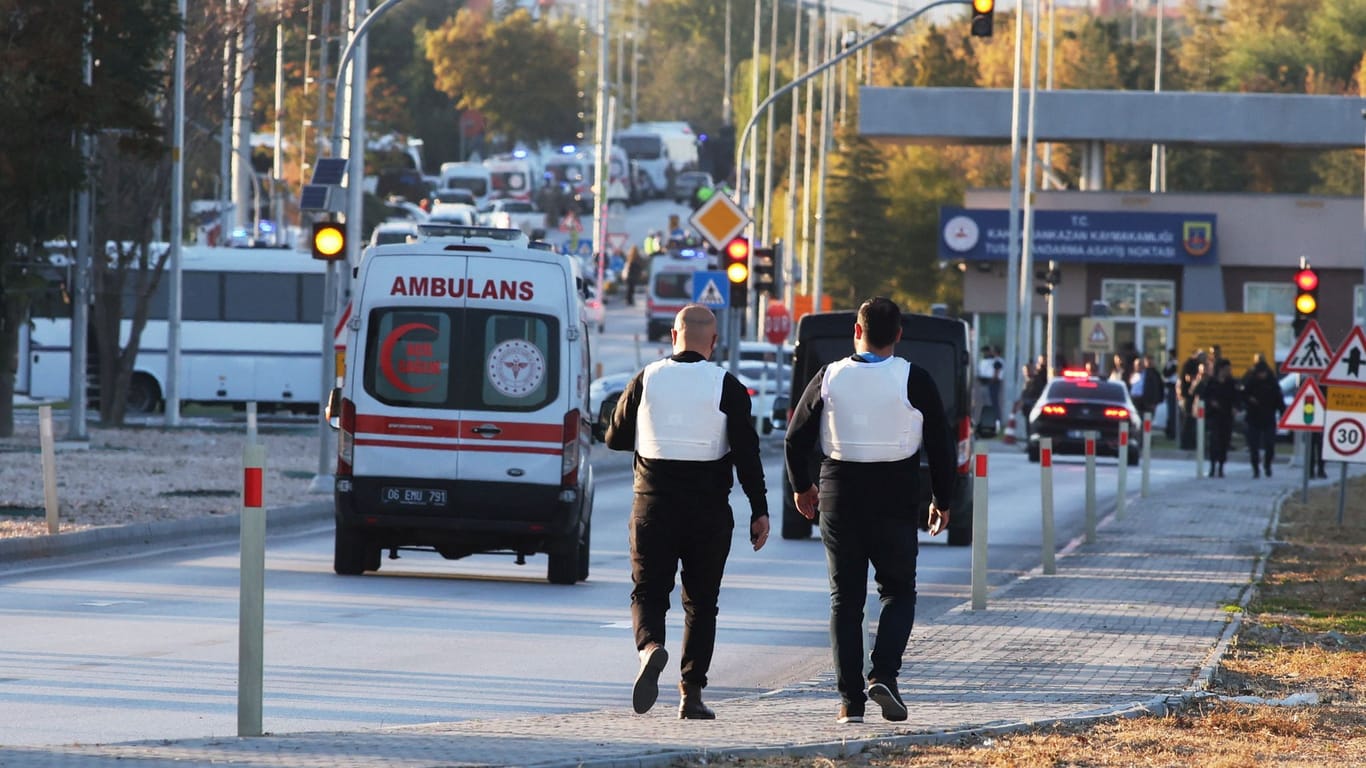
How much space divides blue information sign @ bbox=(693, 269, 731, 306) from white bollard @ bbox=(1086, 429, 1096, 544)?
505 inches

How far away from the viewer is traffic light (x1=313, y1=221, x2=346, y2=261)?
23.7m

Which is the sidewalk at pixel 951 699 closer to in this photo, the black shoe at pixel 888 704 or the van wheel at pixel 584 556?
the black shoe at pixel 888 704

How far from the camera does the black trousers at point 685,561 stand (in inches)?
374

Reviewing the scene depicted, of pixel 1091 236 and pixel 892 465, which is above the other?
pixel 1091 236

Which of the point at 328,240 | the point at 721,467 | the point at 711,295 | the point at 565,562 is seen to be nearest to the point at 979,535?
the point at 565,562

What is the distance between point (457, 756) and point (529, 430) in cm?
910

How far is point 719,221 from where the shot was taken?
30.8 meters

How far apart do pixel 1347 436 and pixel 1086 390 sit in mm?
15318

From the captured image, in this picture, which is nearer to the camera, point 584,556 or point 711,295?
point 584,556

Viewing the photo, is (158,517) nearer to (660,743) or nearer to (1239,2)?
(660,743)

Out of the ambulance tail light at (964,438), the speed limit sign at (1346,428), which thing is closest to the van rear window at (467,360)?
the ambulance tail light at (964,438)

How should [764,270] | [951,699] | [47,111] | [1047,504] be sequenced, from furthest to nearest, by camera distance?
1. [764,270]
2. [47,111]
3. [1047,504]
4. [951,699]

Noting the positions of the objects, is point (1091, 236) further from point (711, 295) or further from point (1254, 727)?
point (1254, 727)

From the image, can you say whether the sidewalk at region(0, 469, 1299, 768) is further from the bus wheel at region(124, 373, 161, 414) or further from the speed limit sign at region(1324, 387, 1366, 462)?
the bus wheel at region(124, 373, 161, 414)
